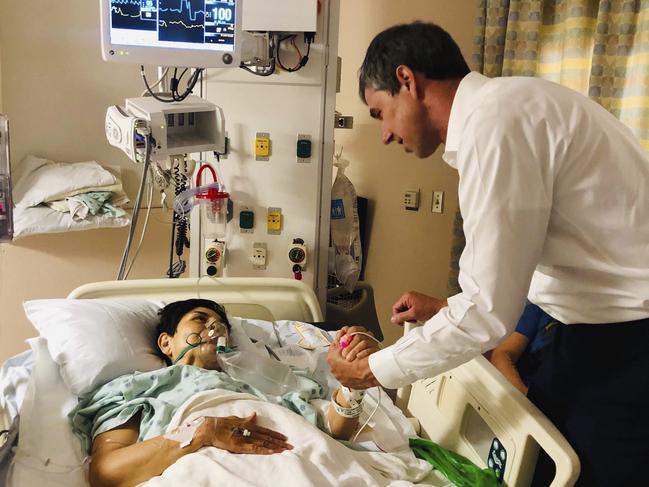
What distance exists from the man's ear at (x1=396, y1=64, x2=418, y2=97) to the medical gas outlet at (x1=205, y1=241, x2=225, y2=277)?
4.46 feet

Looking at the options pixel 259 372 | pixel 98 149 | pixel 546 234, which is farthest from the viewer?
pixel 98 149

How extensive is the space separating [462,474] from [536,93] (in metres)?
0.88

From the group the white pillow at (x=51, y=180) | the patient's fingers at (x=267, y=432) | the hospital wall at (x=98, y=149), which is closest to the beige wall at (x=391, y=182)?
the hospital wall at (x=98, y=149)

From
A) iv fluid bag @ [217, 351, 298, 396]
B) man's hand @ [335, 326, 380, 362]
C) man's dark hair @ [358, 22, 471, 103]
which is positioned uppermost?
man's dark hair @ [358, 22, 471, 103]

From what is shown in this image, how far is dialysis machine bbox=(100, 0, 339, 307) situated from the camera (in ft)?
7.05

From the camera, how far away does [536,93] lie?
1175 mm

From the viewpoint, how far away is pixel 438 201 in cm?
329

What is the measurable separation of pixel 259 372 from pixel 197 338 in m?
0.22

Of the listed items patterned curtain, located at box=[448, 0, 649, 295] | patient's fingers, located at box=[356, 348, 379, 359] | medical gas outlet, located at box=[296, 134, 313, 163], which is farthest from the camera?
medical gas outlet, located at box=[296, 134, 313, 163]

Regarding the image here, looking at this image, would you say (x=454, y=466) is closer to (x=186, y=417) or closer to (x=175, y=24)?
(x=186, y=417)

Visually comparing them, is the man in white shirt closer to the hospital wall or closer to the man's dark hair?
the man's dark hair

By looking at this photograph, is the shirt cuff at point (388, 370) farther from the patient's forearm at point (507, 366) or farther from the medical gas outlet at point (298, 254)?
the medical gas outlet at point (298, 254)

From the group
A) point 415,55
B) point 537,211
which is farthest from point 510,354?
point 415,55

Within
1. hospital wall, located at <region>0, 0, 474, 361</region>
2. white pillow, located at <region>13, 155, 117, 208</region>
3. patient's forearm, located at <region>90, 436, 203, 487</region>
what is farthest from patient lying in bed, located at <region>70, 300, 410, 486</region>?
hospital wall, located at <region>0, 0, 474, 361</region>
